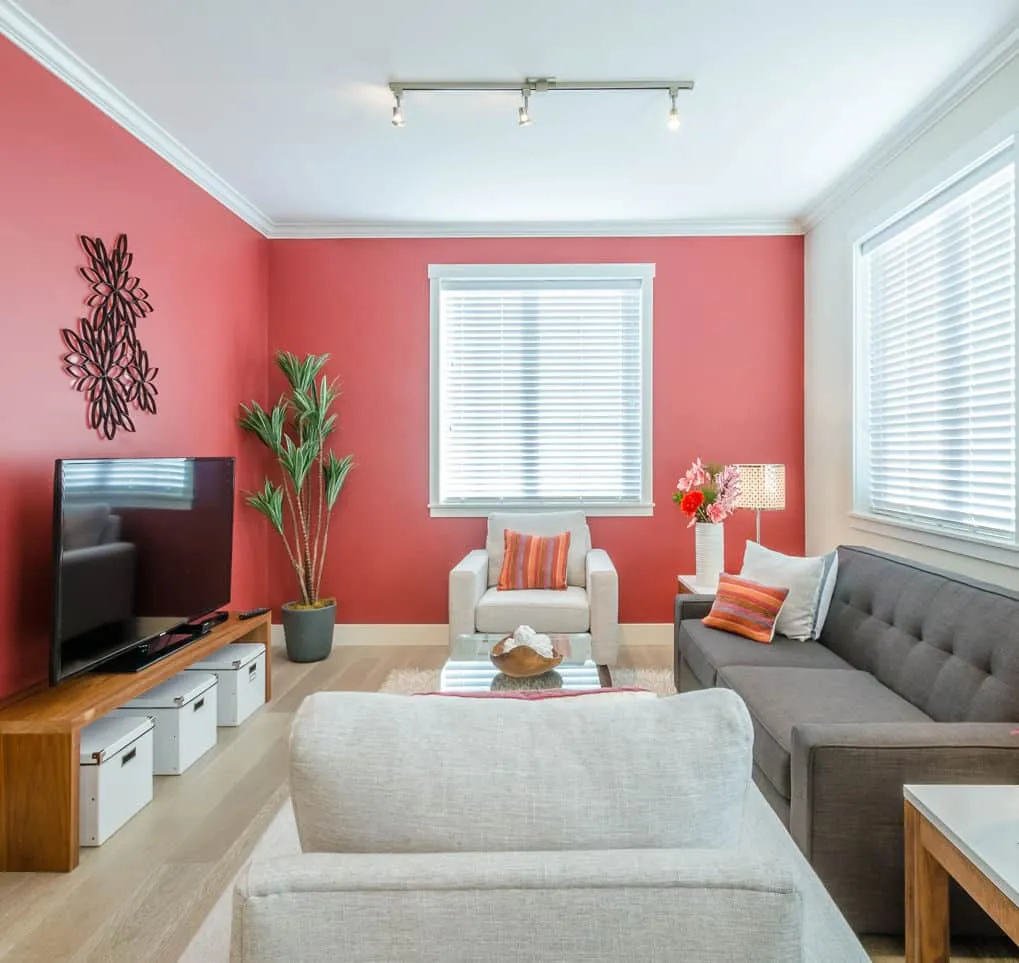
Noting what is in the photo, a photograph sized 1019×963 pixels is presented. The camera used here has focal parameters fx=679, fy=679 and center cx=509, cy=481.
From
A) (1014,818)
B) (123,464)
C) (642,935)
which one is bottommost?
(1014,818)

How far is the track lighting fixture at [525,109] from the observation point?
9.54 feet

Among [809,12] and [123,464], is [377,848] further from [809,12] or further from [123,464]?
[809,12]

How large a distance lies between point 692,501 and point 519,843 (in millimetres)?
3365

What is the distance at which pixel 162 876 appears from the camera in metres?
2.15

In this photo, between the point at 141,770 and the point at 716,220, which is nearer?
the point at 141,770

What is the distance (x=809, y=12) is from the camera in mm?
2436

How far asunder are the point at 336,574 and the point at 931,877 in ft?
12.9

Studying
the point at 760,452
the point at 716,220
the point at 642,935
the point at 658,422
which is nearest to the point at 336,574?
the point at 658,422

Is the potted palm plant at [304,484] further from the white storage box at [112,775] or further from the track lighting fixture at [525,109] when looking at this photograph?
the track lighting fixture at [525,109]

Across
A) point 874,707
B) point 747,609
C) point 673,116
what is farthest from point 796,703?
point 673,116

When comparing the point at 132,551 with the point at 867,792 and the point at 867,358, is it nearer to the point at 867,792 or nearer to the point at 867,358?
the point at 867,792

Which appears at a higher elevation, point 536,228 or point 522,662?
point 536,228

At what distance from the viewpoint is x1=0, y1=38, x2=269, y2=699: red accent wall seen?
2.48m

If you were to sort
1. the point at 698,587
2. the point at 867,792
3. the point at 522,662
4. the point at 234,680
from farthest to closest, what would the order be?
the point at 698,587 → the point at 234,680 → the point at 522,662 → the point at 867,792
